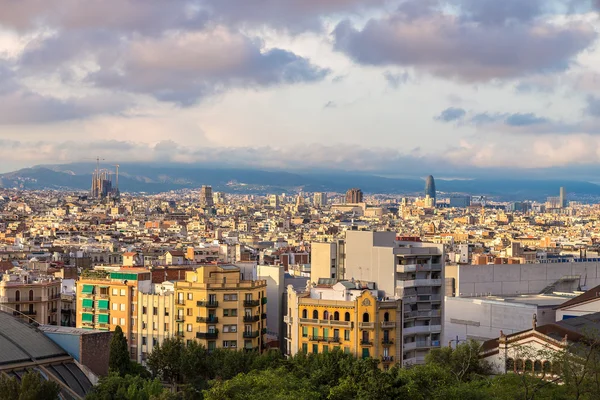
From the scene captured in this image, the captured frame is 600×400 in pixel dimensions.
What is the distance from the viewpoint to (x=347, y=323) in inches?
1970

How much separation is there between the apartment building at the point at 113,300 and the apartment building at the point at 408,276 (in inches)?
397

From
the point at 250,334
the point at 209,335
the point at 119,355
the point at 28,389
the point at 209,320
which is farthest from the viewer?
the point at 250,334

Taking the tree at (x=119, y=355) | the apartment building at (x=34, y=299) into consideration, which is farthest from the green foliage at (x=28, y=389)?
the apartment building at (x=34, y=299)

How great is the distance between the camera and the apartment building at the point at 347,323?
163ft

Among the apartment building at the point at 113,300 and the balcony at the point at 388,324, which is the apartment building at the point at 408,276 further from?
the apartment building at the point at 113,300

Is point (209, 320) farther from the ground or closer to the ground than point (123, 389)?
farther from the ground

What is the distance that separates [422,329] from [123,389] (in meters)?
16.4

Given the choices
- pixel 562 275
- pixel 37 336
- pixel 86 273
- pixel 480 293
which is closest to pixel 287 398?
pixel 37 336

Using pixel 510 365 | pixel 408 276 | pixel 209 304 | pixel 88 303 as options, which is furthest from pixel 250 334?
pixel 510 365

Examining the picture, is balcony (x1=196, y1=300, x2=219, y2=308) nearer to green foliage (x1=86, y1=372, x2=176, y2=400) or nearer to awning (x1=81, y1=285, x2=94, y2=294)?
awning (x1=81, y1=285, x2=94, y2=294)

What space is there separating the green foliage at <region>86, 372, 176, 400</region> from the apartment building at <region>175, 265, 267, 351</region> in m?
11.5

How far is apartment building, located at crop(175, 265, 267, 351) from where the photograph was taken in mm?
54031

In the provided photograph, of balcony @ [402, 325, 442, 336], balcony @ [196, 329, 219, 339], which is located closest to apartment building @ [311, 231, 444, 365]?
balcony @ [402, 325, 442, 336]

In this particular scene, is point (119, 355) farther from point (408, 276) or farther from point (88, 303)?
point (408, 276)
